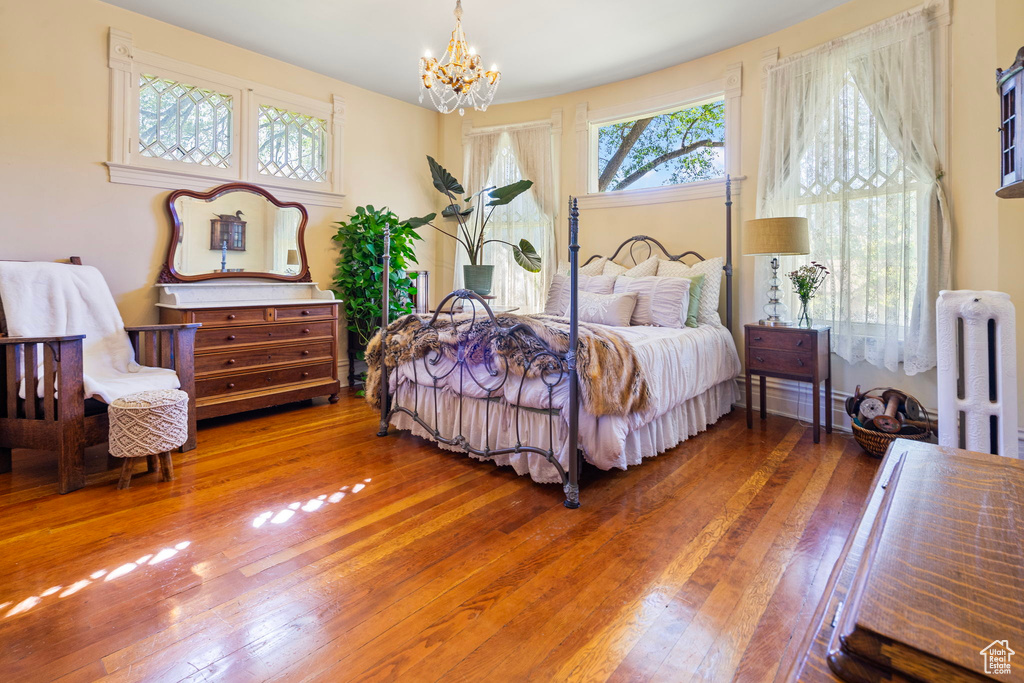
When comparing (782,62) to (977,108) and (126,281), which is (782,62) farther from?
(126,281)

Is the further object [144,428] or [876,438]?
[876,438]

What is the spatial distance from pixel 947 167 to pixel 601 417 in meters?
2.58

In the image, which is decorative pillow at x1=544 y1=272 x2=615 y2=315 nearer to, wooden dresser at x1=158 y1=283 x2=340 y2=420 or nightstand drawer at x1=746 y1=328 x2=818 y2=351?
nightstand drawer at x1=746 y1=328 x2=818 y2=351

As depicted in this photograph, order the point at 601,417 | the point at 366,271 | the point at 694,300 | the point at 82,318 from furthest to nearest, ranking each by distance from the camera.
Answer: the point at 366,271 < the point at 694,300 < the point at 82,318 < the point at 601,417

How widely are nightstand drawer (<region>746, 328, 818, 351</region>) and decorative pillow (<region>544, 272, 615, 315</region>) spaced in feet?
3.62

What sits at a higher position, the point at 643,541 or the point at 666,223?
the point at 666,223

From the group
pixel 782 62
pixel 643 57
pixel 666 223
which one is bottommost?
pixel 666 223

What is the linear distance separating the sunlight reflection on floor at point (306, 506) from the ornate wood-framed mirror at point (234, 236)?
2484 mm

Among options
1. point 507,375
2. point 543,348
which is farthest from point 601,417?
point 507,375

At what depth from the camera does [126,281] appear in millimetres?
3623

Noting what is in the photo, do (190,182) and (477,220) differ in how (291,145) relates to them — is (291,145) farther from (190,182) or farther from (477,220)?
(477,220)

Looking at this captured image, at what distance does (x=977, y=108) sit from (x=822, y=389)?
1.86 meters

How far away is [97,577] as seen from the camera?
1.70 meters

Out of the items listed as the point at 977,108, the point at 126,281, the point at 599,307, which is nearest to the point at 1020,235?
the point at 977,108
